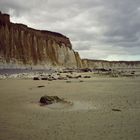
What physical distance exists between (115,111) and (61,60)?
116393 mm

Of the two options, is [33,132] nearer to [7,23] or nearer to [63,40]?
[7,23]

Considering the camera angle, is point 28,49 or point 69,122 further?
point 28,49

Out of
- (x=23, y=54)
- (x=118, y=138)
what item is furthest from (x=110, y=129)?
(x=23, y=54)

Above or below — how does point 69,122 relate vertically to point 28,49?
below

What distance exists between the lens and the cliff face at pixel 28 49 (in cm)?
9781

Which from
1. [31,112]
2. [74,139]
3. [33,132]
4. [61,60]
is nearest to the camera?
[74,139]

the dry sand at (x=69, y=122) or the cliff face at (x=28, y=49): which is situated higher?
the cliff face at (x=28, y=49)

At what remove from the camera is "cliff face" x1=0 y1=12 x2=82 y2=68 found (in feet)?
321

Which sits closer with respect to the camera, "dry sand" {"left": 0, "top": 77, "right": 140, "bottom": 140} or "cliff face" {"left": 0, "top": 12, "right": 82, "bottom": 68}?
"dry sand" {"left": 0, "top": 77, "right": 140, "bottom": 140}

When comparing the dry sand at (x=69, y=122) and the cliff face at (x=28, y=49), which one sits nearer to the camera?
the dry sand at (x=69, y=122)

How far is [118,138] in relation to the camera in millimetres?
6012

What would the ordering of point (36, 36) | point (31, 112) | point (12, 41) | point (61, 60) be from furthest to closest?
point (61, 60) < point (36, 36) < point (12, 41) < point (31, 112)

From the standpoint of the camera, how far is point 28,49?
108m

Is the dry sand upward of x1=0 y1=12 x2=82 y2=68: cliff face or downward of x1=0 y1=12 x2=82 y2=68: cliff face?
downward
